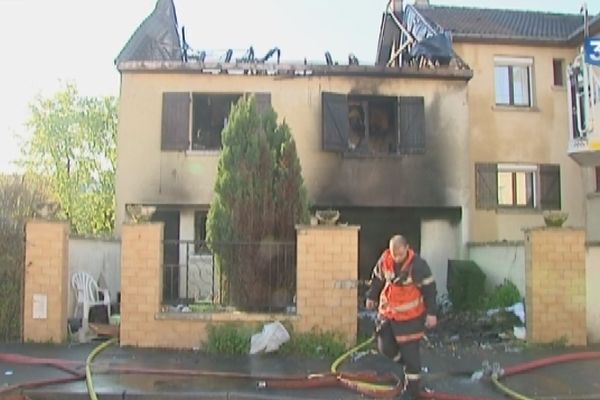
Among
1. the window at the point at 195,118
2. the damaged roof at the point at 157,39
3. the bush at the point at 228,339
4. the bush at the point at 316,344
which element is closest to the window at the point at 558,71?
the window at the point at 195,118

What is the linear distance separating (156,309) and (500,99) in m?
12.3

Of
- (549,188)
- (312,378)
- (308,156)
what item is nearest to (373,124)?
(308,156)

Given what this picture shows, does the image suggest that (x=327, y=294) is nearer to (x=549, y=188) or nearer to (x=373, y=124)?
(x=373, y=124)

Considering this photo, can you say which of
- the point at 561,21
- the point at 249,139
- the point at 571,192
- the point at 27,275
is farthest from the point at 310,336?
the point at 561,21

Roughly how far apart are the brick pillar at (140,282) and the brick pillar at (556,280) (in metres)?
5.11

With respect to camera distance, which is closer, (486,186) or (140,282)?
(140,282)

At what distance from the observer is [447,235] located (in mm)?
15984

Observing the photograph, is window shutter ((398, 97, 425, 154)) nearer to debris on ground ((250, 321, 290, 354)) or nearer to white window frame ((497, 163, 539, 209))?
white window frame ((497, 163, 539, 209))

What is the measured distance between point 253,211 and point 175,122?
7.01 m

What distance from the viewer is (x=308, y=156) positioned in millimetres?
15461

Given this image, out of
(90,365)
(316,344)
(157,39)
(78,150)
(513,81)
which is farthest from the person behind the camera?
(78,150)

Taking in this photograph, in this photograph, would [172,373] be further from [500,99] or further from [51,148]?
[51,148]

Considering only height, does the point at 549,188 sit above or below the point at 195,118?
below

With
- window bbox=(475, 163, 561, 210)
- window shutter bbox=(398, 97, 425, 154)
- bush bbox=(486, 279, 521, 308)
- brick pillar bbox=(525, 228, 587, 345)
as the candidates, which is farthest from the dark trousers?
window bbox=(475, 163, 561, 210)
